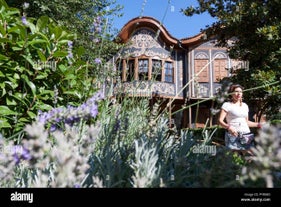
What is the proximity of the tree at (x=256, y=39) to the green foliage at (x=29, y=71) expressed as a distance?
18.7 feet

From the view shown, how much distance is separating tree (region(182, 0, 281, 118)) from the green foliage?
571 cm

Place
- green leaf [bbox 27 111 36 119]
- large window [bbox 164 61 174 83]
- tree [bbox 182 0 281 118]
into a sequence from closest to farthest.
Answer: green leaf [bbox 27 111 36 119] < tree [bbox 182 0 281 118] < large window [bbox 164 61 174 83]

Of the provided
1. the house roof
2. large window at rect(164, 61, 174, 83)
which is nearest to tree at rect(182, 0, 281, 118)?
the house roof

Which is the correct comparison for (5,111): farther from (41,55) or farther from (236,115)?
(236,115)

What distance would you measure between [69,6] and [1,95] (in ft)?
29.4

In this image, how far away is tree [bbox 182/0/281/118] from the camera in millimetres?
7625

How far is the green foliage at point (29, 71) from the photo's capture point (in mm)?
2441

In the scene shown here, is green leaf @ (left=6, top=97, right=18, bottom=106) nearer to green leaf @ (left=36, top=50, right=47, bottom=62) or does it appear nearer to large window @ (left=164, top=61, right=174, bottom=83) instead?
green leaf @ (left=36, top=50, right=47, bottom=62)

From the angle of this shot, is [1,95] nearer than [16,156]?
No

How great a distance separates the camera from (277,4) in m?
7.86
